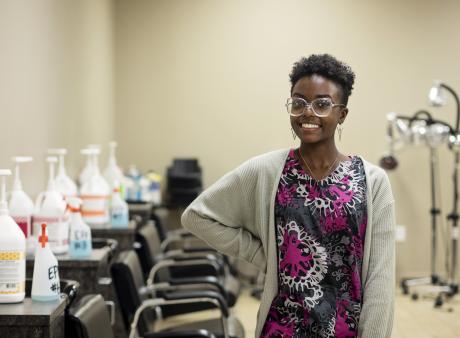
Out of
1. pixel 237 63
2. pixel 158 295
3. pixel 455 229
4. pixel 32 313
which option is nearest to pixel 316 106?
pixel 32 313

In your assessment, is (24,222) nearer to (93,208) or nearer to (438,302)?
(93,208)

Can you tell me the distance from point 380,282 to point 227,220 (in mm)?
429

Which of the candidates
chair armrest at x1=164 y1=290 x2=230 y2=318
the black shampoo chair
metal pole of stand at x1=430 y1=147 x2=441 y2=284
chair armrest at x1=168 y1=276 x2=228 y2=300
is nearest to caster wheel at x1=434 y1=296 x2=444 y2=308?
metal pole of stand at x1=430 y1=147 x2=441 y2=284

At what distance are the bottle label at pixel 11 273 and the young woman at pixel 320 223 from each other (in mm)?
664

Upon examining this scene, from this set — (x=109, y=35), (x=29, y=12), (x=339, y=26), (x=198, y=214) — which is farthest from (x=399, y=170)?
(x=198, y=214)

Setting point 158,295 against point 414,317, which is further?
point 414,317

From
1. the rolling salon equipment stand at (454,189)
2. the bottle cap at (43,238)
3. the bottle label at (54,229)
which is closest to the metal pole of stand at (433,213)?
the rolling salon equipment stand at (454,189)

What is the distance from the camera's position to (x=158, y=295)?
13.8 feet

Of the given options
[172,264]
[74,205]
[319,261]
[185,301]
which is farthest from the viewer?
[172,264]

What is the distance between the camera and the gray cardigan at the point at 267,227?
1896 mm

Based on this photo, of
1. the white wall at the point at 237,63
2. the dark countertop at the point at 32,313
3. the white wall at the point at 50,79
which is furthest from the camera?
the white wall at the point at 237,63

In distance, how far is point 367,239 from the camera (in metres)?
1.90

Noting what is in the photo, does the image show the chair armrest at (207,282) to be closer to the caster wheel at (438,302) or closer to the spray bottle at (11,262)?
the spray bottle at (11,262)

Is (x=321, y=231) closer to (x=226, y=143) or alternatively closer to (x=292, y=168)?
(x=292, y=168)
